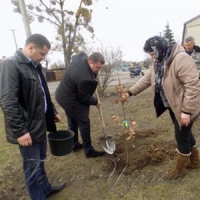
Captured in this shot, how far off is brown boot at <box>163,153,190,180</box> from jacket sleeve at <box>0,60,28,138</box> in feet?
5.39

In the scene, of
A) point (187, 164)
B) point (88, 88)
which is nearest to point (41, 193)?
point (88, 88)

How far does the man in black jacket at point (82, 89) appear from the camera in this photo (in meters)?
3.21

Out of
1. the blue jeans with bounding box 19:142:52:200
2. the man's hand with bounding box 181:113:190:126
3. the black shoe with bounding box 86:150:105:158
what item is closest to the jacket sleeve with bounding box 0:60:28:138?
the blue jeans with bounding box 19:142:52:200

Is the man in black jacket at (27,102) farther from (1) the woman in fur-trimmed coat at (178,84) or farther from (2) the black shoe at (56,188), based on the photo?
(1) the woman in fur-trimmed coat at (178,84)

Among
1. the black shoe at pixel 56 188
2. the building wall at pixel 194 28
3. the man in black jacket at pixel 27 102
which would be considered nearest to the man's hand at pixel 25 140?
the man in black jacket at pixel 27 102

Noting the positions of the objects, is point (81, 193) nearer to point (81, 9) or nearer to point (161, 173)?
point (161, 173)

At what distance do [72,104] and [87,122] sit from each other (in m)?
0.35

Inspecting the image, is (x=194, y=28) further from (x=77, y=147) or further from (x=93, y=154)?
(x=93, y=154)

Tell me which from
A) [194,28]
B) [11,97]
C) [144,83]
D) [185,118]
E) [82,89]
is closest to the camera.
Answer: [11,97]

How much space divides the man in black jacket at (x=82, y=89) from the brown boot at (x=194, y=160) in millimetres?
1289

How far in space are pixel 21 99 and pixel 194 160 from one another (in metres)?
2.07

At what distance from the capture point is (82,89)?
324 cm

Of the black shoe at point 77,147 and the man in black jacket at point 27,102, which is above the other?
the man in black jacket at point 27,102

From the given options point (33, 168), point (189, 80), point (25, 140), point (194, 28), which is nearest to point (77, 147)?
point (33, 168)
